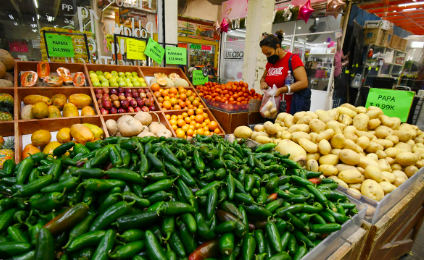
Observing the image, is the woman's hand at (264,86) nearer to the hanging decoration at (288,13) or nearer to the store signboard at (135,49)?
the store signboard at (135,49)

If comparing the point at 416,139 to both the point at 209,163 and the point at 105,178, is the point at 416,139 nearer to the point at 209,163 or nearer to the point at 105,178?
the point at 209,163

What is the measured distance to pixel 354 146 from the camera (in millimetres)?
2209

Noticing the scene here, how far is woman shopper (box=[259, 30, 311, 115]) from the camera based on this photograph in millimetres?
3510

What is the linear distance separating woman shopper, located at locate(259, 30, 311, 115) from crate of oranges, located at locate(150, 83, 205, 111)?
4.32 ft

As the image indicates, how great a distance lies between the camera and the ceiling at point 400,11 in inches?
252

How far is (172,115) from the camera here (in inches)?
142

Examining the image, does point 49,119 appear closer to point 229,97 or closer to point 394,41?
point 229,97

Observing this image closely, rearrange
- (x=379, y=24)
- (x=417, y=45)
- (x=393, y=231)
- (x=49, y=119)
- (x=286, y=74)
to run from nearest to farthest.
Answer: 1. (x=393, y=231)
2. (x=49, y=119)
3. (x=286, y=74)
4. (x=379, y=24)
5. (x=417, y=45)

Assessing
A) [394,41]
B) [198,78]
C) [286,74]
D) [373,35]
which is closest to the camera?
[286,74]

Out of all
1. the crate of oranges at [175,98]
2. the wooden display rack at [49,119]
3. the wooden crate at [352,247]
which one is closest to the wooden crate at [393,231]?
the wooden crate at [352,247]

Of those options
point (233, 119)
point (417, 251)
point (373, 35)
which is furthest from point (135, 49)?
point (373, 35)

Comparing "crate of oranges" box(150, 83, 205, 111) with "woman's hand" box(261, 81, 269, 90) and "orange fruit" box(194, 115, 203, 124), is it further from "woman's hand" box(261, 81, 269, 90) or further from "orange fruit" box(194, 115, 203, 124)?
"woman's hand" box(261, 81, 269, 90)

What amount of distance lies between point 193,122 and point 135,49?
167 centimetres

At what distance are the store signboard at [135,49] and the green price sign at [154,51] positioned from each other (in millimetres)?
93
